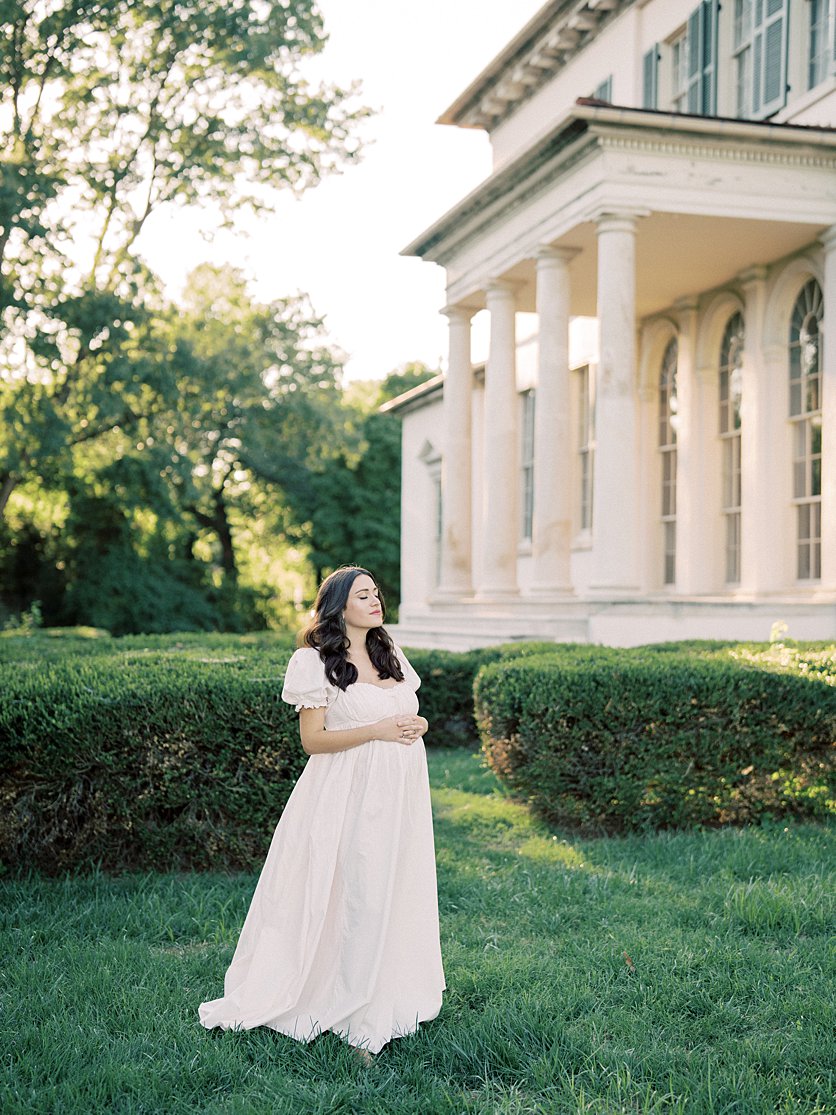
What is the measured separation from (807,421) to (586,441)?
596cm

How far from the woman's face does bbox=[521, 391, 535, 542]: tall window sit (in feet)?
65.5

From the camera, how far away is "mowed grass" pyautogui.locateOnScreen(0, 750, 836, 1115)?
13.0 ft

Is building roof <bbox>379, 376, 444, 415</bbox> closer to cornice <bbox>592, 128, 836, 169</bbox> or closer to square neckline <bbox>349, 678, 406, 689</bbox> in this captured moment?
cornice <bbox>592, 128, 836, 169</bbox>

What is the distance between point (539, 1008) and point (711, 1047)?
0.69 metres

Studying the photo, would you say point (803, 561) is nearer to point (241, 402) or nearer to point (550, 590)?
point (550, 590)

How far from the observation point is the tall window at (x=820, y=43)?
1527 centimetres

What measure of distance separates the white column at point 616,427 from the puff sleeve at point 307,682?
10791 mm

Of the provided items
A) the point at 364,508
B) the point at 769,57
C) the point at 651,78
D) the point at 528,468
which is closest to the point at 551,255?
Result: the point at 769,57

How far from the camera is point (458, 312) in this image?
67.5 ft

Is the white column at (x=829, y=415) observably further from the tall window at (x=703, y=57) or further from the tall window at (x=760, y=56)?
the tall window at (x=703, y=57)

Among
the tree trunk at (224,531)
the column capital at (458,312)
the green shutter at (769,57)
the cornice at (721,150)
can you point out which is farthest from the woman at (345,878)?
the tree trunk at (224,531)

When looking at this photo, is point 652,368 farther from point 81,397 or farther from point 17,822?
point 17,822

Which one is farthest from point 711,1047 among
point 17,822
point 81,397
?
point 81,397

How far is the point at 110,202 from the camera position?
2616cm
